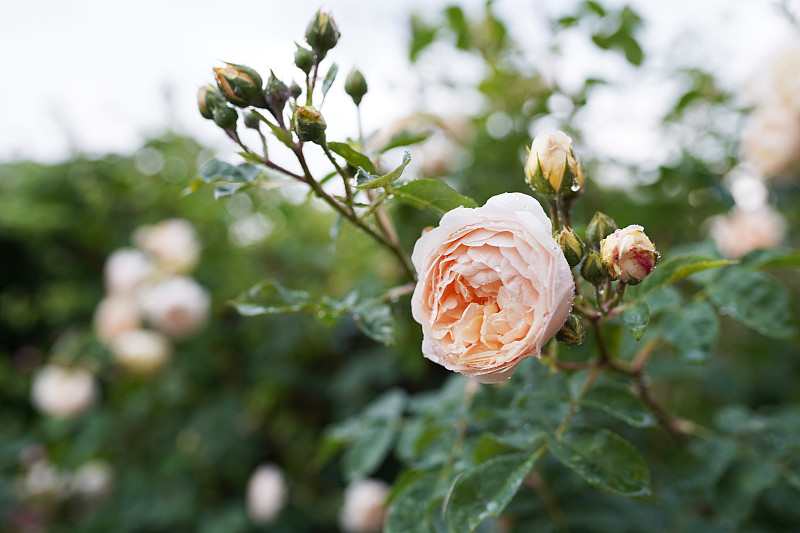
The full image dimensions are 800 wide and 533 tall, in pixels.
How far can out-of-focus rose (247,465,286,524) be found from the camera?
1601 mm

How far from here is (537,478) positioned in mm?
938

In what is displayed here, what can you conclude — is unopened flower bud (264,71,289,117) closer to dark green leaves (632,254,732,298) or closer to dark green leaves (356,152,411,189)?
dark green leaves (356,152,411,189)

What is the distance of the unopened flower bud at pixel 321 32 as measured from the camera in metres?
0.61

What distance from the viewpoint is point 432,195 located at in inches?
22.4

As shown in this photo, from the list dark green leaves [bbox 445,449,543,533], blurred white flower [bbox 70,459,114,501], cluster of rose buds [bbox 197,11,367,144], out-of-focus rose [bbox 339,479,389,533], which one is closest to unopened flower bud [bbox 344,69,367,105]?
cluster of rose buds [bbox 197,11,367,144]

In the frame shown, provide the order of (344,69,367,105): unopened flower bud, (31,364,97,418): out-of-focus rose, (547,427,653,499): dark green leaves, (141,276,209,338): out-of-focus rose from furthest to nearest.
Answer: (31,364,97,418): out-of-focus rose
(141,276,209,338): out-of-focus rose
(344,69,367,105): unopened flower bud
(547,427,653,499): dark green leaves

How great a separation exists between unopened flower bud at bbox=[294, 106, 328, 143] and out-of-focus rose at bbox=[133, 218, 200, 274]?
1.56m

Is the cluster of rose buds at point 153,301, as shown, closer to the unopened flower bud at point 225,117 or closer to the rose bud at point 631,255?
the unopened flower bud at point 225,117

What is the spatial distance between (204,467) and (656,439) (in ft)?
4.42

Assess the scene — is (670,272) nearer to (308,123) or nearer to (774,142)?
(308,123)

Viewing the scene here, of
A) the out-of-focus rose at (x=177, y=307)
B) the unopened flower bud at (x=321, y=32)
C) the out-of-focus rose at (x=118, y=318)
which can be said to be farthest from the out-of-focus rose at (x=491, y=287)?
the out-of-focus rose at (x=118, y=318)

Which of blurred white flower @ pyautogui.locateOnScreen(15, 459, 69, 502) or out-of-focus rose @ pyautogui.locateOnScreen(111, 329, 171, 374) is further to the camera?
blurred white flower @ pyautogui.locateOnScreen(15, 459, 69, 502)

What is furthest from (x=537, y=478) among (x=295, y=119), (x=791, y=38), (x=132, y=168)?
(x=132, y=168)

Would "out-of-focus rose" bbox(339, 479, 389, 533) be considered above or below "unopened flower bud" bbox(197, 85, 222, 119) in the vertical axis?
below
